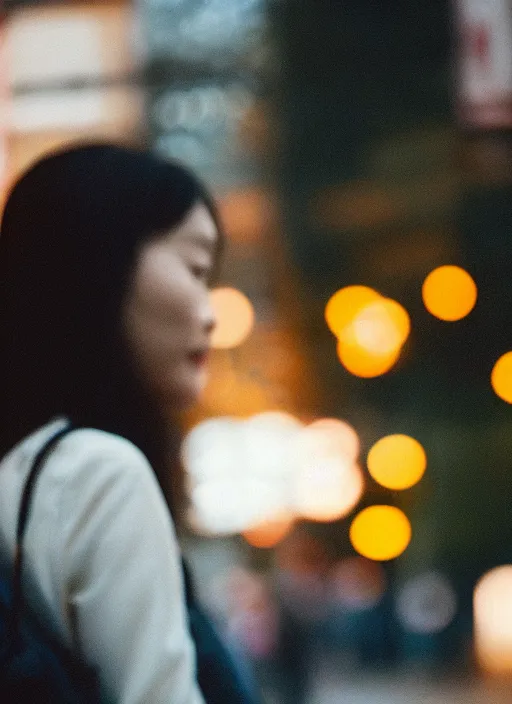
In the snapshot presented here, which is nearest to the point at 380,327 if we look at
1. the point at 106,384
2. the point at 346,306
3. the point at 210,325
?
the point at 346,306

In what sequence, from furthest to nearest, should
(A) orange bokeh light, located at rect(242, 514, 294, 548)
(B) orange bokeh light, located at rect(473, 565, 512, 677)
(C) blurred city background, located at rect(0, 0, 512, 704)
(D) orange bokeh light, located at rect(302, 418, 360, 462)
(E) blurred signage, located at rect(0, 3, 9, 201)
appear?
(A) orange bokeh light, located at rect(242, 514, 294, 548), (D) orange bokeh light, located at rect(302, 418, 360, 462), (B) orange bokeh light, located at rect(473, 565, 512, 677), (C) blurred city background, located at rect(0, 0, 512, 704), (E) blurred signage, located at rect(0, 3, 9, 201)

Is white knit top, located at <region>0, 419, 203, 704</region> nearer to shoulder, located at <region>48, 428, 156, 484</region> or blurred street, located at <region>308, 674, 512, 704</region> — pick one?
shoulder, located at <region>48, 428, 156, 484</region>

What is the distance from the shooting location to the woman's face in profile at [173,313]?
1337 mm

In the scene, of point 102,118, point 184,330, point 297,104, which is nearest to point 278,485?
point 297,104

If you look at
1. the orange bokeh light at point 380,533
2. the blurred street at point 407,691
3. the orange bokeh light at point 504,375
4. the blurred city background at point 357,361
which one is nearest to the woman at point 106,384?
the blurred city background at point 357,361

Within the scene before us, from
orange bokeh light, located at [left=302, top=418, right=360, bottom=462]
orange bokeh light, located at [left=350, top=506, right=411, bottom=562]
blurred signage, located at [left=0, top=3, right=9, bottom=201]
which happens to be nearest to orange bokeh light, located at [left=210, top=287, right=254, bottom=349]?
orange bokeh light, located at [left=302, top=418, right=360, bottom=462]

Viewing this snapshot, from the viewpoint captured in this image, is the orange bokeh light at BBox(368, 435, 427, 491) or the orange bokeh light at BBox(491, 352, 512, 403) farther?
the orange bokeh light at BBox(368, 435, 427, 491)

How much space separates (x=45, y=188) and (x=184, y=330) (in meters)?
A: 0.26

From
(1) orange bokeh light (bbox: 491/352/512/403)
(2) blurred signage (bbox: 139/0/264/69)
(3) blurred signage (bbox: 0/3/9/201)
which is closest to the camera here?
(3) blurred signage (bbox: 0/3/9/201)

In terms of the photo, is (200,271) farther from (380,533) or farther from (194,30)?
(380,533)

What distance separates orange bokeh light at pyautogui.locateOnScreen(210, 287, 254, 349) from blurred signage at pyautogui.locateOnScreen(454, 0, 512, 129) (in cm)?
659

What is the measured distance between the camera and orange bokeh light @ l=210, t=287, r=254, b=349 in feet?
40.6

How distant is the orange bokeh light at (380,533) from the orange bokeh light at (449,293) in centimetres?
433

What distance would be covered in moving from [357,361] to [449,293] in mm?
1120
